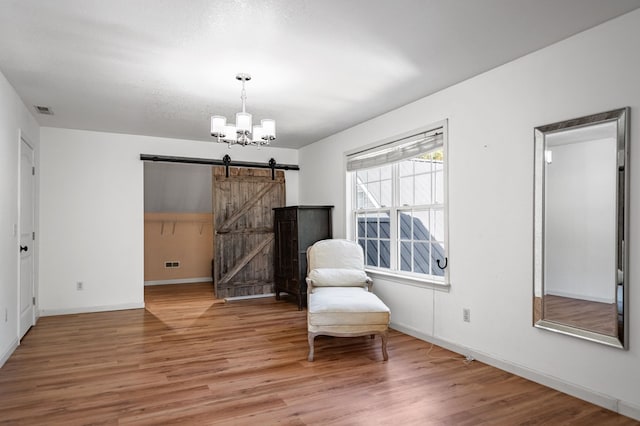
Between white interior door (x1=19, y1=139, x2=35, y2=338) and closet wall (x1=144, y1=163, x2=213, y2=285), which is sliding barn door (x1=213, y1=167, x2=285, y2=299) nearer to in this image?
closet wall (x1=144, y1=163, x2=213, y2=285)

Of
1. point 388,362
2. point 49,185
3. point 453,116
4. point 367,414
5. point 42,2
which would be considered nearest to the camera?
point 42,2

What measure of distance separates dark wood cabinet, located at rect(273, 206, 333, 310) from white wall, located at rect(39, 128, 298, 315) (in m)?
2.05

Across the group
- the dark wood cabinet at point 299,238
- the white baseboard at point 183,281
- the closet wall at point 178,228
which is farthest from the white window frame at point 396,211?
the white baseboard at point 183,281

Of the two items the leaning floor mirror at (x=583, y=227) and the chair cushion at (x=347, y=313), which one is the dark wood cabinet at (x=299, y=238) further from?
the leaning floor mirror at (x=583, y=227)

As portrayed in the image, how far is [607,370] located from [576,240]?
32.7 inches

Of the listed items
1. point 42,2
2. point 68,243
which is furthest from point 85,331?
→ point 42,2

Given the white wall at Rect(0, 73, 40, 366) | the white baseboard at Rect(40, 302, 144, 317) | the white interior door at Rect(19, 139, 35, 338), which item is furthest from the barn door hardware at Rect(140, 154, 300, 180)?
the white baseboard at Rect(40, 302, 144, 317)

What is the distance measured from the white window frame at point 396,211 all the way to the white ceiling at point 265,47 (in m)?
0.42

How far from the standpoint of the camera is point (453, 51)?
119 inches

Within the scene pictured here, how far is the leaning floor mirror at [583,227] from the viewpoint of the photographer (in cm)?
253

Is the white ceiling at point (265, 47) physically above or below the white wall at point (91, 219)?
above

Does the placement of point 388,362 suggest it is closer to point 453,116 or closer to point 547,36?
point 453,116

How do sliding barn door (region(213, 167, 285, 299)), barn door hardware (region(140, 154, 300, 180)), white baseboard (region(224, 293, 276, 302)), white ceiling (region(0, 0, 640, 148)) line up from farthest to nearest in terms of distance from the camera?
sliding barn door (region(213, 167, 285, 299)) → white baseboard (region(224, 293, 276, 302)) → barn door hardware (region(140, 154, 300, 180)) → white ceiling (region(0, 0, 640, 148))

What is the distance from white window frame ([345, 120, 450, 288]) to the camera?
3.88m
